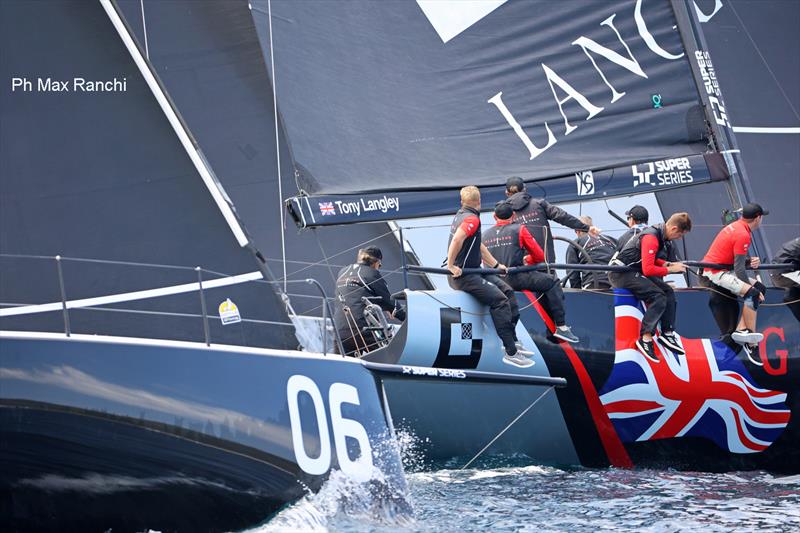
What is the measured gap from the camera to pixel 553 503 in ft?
23.6

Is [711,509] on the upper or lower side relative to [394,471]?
lower

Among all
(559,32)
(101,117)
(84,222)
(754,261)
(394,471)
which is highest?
(559,32)

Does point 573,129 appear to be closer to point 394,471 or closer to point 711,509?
point 711,509

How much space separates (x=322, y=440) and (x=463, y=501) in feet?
5.47

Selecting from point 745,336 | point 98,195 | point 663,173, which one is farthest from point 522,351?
point 98,195

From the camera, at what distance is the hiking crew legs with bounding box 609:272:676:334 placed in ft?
28.9

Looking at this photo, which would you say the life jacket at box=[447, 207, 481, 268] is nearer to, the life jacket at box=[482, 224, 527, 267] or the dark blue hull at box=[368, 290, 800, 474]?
the dark blue hull at box=[368, 290, 800, 474]

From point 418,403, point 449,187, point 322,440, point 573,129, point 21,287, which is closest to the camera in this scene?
point 322,440

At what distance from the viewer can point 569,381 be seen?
855 centimetres

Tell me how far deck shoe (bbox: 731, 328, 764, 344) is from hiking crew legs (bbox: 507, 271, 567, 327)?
1282mm

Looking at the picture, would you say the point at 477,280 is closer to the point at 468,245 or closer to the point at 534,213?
the point at 468,245

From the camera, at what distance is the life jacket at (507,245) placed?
8.73m

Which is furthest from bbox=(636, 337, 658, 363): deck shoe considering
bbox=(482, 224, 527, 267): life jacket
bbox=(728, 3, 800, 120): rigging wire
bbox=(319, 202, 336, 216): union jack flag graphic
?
bbox=(728, 3, 800, 120): rigging wire

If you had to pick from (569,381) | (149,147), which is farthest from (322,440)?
(569,381)
